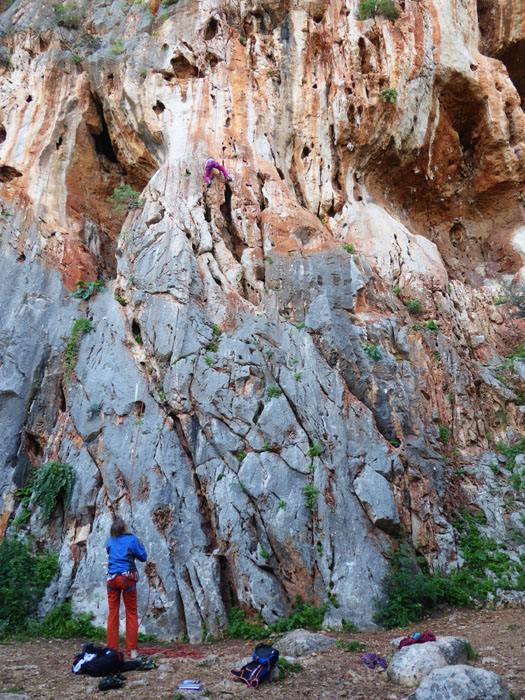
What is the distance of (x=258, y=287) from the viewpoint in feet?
37.0

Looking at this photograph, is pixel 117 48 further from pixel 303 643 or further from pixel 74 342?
pixel 303 643

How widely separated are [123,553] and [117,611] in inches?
29.3

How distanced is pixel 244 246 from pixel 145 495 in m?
6.86

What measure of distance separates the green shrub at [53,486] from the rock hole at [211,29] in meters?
14.5

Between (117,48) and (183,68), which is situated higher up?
(117,48)

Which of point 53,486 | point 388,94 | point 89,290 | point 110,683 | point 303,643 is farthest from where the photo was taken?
point 388,94

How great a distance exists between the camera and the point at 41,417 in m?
10.4

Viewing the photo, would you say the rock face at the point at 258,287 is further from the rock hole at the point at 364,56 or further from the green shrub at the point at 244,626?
the green shrub at the point at 244,626

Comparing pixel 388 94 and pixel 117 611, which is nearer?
pixel 117 611

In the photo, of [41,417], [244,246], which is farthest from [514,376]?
[41,417]

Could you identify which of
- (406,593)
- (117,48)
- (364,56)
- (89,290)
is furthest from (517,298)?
(117,48)

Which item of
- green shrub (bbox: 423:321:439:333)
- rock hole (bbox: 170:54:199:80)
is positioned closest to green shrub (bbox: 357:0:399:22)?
rock hole (bbox: 170:54:199:80)

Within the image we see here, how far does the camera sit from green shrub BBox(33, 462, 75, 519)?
8859 mm

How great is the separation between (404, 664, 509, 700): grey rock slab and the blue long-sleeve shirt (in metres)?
3.71
